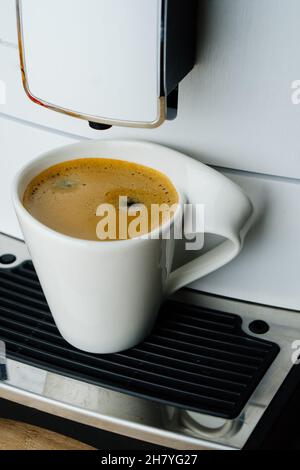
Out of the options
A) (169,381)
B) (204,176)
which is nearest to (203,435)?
(169,381)

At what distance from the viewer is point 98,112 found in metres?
0.41

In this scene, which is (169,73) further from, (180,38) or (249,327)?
(249,327)

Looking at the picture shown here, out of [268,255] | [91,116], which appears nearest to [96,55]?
[91,116]

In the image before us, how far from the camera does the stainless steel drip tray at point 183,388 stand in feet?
1.45

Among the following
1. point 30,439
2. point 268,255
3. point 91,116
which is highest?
point 91,116

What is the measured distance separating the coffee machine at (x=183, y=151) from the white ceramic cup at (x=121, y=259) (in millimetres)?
14

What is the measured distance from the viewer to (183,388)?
1.50 feet

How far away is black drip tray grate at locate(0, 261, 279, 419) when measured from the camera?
46 centimetres

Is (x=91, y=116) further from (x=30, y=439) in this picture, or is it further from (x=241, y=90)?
(x=30, y=439)

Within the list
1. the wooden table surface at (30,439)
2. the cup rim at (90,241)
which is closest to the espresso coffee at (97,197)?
the cup rim at (90,241)

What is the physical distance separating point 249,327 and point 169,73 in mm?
182

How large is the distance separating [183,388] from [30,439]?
119mm

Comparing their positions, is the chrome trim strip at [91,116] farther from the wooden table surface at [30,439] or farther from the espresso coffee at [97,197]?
the wooden table surface at [30,439]

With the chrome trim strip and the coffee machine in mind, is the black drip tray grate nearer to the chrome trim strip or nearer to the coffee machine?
the coffee machine
